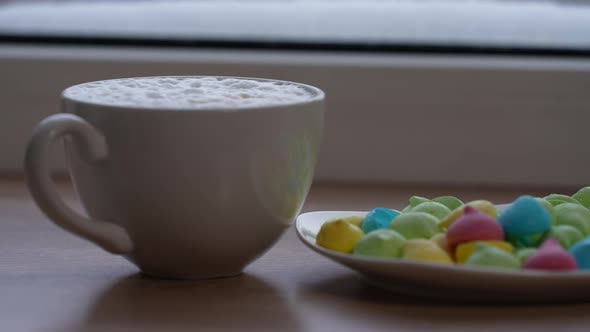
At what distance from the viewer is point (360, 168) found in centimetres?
89

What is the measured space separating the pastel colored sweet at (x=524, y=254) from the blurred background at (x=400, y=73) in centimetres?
37

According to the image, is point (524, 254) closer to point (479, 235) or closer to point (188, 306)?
point (479, 235)

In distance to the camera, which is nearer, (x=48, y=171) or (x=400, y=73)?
(x=48, y=171)

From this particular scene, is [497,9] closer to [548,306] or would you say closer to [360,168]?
[360,168]

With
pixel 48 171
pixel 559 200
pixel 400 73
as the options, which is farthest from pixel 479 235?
pixel 400 73

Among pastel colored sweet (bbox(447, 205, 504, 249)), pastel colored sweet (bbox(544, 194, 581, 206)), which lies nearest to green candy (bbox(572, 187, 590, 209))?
pastel colored sweet (bbox(544, 194, 581, 206))

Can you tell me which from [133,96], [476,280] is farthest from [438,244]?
[133,96]

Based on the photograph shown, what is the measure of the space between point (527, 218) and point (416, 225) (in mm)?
61

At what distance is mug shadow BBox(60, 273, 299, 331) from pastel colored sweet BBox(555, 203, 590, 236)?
0.54ft

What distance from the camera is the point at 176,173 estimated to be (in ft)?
1.64

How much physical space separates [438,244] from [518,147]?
386 millimetres

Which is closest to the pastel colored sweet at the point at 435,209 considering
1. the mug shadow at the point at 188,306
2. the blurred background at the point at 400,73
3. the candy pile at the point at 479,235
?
the candy pile at the point at 479,235

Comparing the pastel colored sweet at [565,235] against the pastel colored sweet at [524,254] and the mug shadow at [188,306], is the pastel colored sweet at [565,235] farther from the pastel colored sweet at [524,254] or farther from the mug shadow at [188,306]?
the mug shadow at [188,306]

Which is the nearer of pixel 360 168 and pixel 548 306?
pixel 548 306
